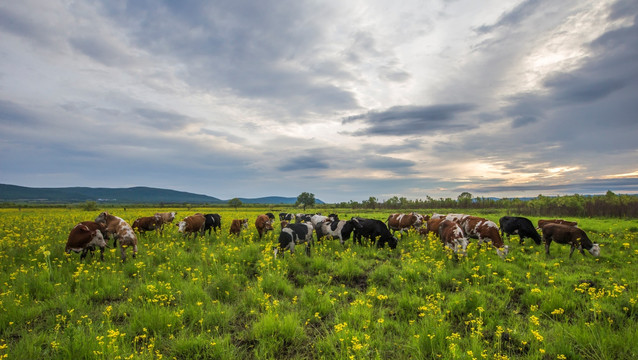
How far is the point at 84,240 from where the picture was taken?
9414 millimetres

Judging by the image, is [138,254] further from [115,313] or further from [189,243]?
[115,313]

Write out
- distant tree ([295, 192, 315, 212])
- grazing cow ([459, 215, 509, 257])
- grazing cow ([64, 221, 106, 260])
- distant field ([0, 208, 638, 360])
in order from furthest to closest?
distant tree ([295, 192, 315, 212]) → grazing cow ([459, 215, 509, 257]) → grazing cow ([64, 221, 106, 260]) → distant field ([0, 208, 638, 360])

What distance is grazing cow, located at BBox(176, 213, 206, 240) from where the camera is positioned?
14.1m

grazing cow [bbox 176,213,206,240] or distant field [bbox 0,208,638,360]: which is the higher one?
grazing cow [bbox 176,213,206,240]

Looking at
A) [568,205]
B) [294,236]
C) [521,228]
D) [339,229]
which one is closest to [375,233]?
[339,229]

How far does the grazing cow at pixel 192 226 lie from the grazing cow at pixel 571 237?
18053 mm

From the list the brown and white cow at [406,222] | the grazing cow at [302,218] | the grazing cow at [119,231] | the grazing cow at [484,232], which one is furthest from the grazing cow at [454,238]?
the grazing cow at [119,231]

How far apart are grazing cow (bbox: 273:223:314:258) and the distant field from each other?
32.3 inches

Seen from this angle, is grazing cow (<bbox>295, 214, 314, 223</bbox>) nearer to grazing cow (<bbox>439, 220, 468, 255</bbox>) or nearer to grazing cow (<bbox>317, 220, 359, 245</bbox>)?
grazing cow (<bbox>317, 220, 359, 245</bbox>)

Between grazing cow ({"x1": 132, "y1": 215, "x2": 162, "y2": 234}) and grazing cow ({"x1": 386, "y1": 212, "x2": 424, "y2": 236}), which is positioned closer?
grazing cow ({"x1": 132, "y1": 215, "x2": 162, "y2": 234})

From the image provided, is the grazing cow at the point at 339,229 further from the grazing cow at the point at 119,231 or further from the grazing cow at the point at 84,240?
the grazing cow at the point at 84,240

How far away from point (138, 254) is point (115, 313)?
4966 mm

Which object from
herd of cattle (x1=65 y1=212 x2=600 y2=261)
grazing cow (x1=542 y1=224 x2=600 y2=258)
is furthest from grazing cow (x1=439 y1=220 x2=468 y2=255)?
grazing cow (x1=542 y1=224 x2=600 y2=258)

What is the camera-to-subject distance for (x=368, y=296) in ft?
22.9
